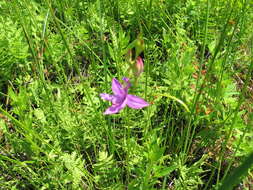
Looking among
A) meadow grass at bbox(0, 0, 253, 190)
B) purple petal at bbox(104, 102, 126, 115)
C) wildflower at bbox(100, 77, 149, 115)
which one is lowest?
meadow grass at bbox(0, 0, 253, 190)

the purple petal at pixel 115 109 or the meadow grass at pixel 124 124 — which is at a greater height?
the purple petal at pixel 115 109

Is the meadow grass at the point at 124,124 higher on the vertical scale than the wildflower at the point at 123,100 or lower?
lower

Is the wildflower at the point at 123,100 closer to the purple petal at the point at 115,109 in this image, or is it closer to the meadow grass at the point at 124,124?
the purple petal at the point at 115,109

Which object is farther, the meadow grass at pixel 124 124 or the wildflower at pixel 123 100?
the meadow grass at pixel 124 124

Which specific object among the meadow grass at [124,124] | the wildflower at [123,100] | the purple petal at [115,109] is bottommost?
the meadow grass at [124,124]

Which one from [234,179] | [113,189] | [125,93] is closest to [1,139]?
[113,189]

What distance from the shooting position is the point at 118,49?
1.52m

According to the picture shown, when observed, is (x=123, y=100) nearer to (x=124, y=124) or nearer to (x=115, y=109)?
(x=115, y=109)

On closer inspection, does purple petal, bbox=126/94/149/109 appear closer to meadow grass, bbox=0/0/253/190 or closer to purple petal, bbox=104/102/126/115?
purple petal, bbox=104/102/126/115

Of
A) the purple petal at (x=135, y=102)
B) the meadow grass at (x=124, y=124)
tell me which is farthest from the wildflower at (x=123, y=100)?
the meadow grass at (x=124, y=124)

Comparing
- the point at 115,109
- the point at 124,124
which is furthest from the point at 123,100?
the point at 124,124

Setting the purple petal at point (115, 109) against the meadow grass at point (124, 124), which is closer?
the purple petal at point (115, 109)

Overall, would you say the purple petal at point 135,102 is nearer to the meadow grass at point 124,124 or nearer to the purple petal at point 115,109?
the purple petal at point 115,109

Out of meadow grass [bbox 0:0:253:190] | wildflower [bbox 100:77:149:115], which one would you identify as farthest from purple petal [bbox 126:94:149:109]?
meadow grass [bbox 0:0:253:190]
